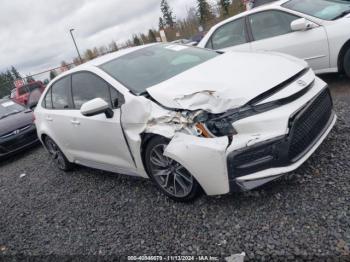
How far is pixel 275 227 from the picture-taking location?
252 cm

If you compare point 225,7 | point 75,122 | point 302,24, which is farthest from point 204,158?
point 225,7

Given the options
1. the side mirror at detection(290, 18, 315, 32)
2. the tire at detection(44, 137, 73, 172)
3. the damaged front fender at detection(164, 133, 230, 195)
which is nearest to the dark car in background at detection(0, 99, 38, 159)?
the tire at detection(44, 137, 73, 172)

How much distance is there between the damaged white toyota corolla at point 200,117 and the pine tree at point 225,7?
44.4 metres

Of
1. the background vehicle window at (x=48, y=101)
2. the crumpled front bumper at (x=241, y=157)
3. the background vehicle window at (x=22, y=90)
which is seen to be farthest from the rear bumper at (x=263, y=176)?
the background vehicle window at (x=22, y=90)

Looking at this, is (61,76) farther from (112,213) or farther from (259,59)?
(259,59)

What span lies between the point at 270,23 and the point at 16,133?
18.9 ft

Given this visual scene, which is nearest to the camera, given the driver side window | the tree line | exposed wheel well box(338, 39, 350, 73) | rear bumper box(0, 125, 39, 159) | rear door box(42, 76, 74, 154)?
the driver side window

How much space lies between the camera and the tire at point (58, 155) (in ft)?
16.3

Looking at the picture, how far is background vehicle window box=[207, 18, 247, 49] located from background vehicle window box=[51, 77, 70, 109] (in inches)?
120

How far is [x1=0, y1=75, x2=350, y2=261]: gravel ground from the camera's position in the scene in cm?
238

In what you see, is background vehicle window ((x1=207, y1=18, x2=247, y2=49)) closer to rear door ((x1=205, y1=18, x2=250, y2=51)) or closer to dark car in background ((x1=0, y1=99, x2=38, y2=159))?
rear door ((x1=205, y1=18, x2=250, y2=51))

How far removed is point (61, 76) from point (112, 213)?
2208 mm

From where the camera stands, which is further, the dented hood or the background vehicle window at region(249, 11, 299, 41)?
the background vehicle window at region(249, 11, 299, 41)

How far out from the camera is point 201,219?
2.90 m
